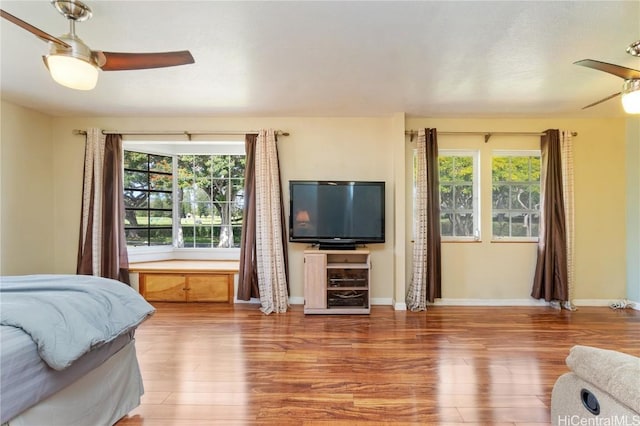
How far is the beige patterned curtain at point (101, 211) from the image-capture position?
12.5 feet

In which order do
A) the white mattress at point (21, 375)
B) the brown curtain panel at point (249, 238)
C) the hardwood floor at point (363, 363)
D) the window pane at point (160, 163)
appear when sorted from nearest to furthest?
the white mattress at point (21, 375), the hardwood floor at point (363, 363), the brown curtain panel at point (249, 238), the window pane at point (160, 163)

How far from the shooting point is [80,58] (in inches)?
59.4

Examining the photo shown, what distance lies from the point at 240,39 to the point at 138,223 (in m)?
3.49

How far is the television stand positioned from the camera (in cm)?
375

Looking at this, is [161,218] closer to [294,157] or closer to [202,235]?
[202,235]

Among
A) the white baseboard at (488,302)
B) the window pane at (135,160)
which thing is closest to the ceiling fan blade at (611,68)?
the white baseboard at (488,302)

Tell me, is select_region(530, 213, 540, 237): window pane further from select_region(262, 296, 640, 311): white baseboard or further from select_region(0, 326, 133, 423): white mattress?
select_region(0, 326, 133, 423): white mattress

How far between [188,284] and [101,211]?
56.1 inches

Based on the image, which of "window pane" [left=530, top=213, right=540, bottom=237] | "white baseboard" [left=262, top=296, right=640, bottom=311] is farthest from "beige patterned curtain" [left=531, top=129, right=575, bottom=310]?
"window pane" [left=530, top=213, right=540, bottom=237]

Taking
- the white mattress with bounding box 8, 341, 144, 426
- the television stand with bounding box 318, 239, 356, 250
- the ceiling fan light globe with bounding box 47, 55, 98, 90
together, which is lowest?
the white mattress with bounding box 8, 341, 144, 426

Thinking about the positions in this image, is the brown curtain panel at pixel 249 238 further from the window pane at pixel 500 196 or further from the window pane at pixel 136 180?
the window pane at pixel 500 196

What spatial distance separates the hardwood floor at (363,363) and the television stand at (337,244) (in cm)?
81

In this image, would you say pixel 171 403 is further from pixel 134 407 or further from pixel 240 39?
pixel 240 39

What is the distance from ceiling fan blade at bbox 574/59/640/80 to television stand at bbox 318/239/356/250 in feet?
8.48
